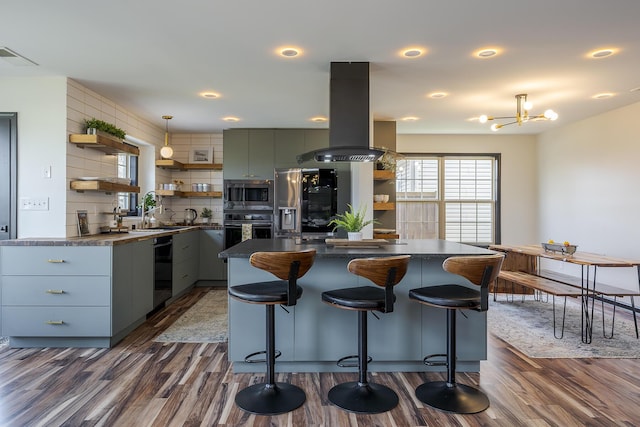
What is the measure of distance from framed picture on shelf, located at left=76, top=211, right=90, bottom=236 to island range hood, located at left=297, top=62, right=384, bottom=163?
8.12 ft

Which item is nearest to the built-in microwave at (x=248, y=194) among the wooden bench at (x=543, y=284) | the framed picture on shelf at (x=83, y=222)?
the framed picture on shelf at (x=83, y=222)

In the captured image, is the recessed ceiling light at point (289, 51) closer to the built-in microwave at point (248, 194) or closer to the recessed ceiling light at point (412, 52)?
the recessed ceiling light at point (412, 52)

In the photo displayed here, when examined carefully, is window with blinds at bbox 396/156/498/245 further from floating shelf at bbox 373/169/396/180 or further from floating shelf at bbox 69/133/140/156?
floating shelf at bbox 69/133/140/156

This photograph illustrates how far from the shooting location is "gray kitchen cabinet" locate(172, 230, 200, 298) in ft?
16.5

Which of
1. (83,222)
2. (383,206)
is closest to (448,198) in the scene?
(383,206)

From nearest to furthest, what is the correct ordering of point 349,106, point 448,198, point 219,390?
point 219,390, point 349,106, point 448,198

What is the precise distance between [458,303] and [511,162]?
5429 millimetres

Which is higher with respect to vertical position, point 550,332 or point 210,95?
point 210,95

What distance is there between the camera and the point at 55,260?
329 cm

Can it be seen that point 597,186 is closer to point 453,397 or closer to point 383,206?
point 383,206

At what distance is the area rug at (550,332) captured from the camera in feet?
10.9

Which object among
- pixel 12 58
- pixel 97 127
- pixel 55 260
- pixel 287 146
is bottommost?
pixel 55 260

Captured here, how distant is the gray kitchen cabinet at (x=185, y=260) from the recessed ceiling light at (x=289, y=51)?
9.28 feet

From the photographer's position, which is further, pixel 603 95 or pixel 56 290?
pixel 603 95
